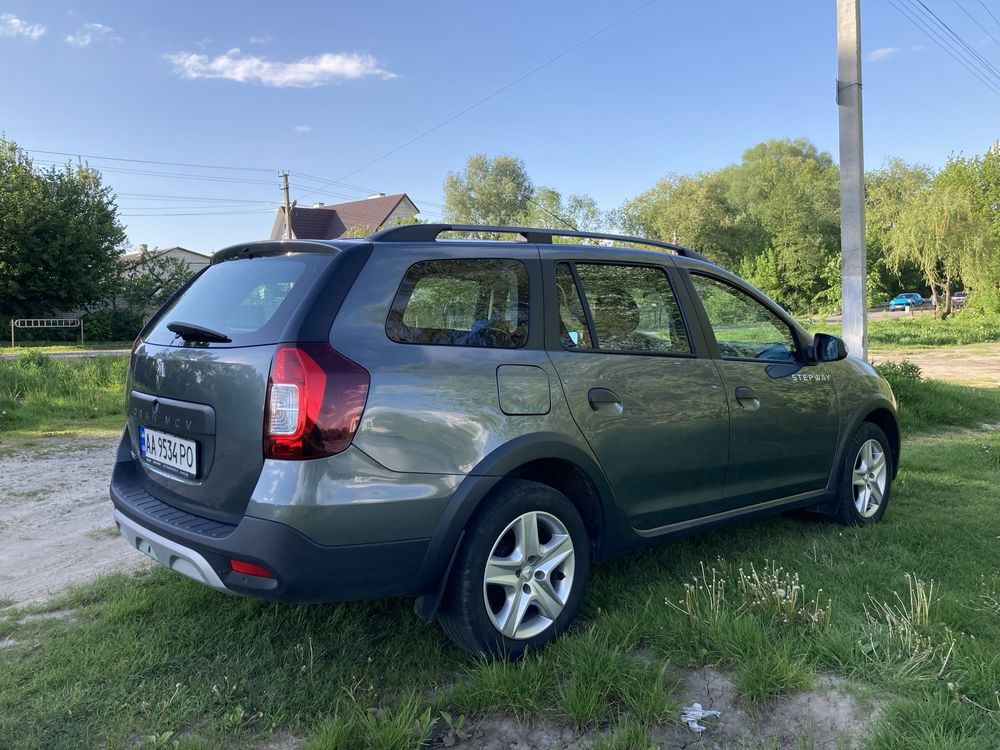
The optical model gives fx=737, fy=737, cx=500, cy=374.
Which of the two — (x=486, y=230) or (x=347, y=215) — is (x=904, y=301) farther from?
(x=486, y=230)

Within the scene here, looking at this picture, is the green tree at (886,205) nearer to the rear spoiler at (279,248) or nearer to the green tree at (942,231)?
the green tree at (942,231)

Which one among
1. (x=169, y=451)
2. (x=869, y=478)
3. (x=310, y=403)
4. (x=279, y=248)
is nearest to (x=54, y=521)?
(x=169, y=451)

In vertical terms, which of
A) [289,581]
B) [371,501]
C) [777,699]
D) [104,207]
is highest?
[104,207]

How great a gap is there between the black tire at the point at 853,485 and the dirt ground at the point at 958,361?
32.7 feet

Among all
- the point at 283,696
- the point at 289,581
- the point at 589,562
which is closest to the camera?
the point at 289,581

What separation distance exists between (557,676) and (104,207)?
36.8 metres

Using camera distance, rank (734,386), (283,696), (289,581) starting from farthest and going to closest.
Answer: (734,386)
(283,696)
(289,581)

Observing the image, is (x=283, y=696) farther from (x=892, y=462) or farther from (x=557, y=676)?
(x=892, y=462)

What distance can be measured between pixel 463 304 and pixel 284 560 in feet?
3.89

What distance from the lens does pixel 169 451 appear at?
2928mm

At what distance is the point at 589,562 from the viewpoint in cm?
316

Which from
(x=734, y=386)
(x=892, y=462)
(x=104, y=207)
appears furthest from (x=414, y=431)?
(x=104, y=207)

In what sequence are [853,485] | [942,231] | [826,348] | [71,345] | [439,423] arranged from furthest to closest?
[942,231] < [71,345] < [853,485] < [826,348] < [439,423]

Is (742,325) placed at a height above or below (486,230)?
below
